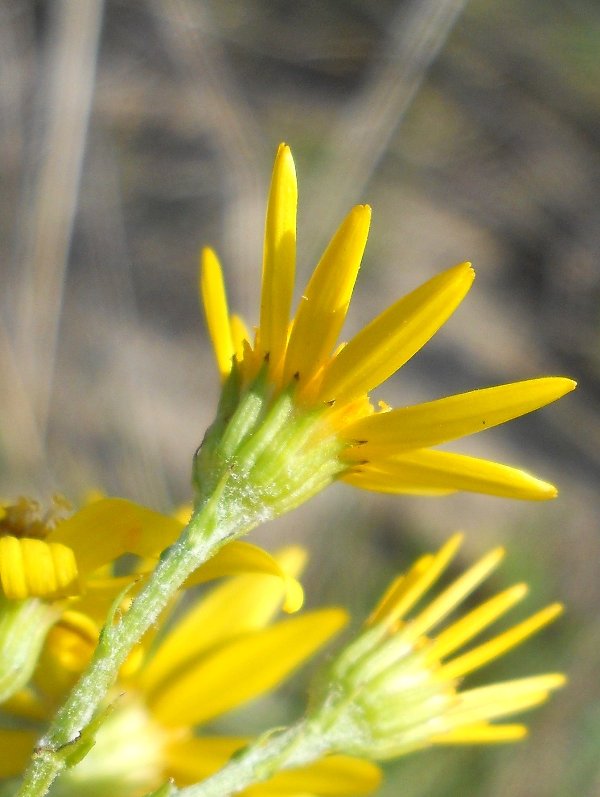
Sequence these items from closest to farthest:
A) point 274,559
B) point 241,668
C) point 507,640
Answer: point 274,559
point 507,640
point 241,668

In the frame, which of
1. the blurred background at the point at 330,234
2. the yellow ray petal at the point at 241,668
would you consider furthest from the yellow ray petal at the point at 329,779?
the blurred background at the point at 330,234

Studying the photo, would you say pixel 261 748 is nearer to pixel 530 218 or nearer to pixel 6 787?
pixel 6 787

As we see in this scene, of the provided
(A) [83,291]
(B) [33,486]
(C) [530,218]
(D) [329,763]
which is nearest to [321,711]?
(D) [329,763]

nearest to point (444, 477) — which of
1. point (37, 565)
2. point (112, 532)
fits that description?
point (112, 532)

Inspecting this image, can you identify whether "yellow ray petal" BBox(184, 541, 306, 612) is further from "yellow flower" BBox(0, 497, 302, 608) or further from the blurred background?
the blurred background

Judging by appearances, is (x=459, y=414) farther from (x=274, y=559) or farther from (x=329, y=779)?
(x=329, y=779)

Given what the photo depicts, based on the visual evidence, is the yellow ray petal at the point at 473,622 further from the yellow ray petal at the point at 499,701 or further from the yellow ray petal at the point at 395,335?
the yellow ray petal at the point at 395,335
